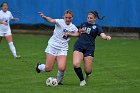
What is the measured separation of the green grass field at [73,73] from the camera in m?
12.1

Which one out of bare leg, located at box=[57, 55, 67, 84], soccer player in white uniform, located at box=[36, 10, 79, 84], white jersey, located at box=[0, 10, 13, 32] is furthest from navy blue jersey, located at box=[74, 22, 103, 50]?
white jersey, located at box=[0, 10, 13, 32]

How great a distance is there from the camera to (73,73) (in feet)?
49.3

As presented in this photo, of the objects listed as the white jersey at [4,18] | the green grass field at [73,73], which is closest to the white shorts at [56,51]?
the green grass field at [73,73]

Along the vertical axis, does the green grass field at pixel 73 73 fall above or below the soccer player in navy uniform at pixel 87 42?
below

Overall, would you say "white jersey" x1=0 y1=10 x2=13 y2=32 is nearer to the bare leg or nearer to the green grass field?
the green grass field

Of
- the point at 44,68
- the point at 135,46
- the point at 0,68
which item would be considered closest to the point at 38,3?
the point at 135,46

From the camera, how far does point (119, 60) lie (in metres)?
18.3

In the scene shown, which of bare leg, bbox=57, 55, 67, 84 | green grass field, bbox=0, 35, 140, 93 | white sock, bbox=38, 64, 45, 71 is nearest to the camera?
green grass field, bbox=0, 35, 140, 93

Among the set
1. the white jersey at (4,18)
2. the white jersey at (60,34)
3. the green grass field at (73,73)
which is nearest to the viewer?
the green grass field at (73,73)

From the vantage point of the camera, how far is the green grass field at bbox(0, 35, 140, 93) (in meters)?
12.1

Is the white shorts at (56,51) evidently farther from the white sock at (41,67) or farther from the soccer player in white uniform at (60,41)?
the white sock at (41,67)

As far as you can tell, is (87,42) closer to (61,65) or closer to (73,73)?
(61,65)

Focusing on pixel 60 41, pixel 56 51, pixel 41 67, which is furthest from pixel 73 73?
pixel 60 41

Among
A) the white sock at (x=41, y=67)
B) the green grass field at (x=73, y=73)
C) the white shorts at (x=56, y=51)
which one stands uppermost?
the white shorts at (x=56, y=51)
